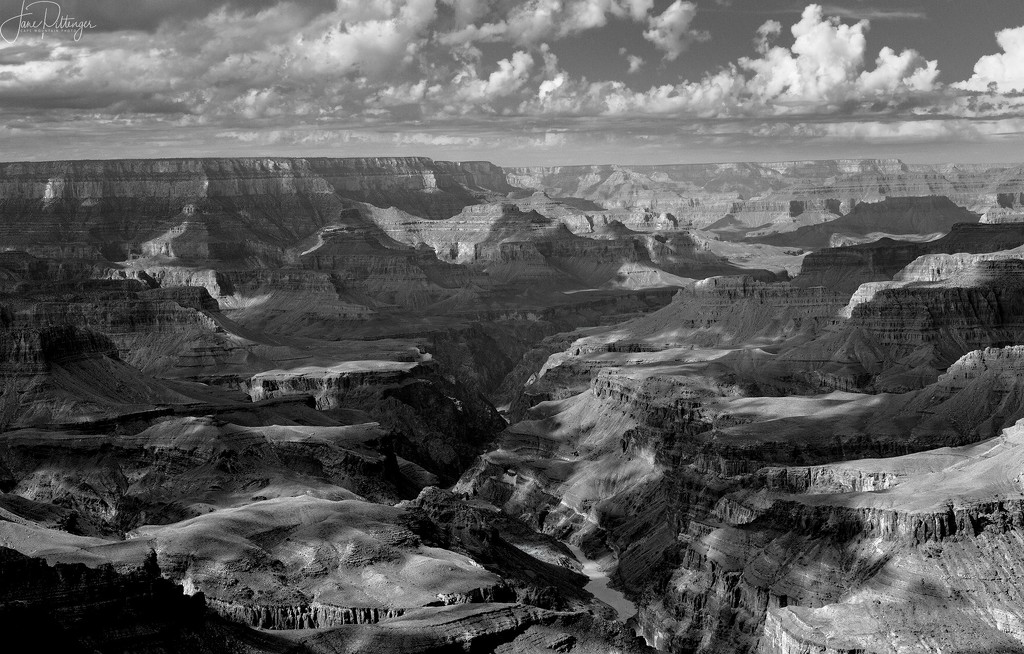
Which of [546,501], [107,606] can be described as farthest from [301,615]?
[546,501]

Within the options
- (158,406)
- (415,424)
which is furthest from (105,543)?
(415,424)

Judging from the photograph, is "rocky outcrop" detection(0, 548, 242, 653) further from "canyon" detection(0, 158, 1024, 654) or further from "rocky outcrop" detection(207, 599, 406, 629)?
"rocky outcrop" detection(207, 599, 406, 629)

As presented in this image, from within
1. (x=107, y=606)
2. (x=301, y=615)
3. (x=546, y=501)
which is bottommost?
(x=546, y=501)

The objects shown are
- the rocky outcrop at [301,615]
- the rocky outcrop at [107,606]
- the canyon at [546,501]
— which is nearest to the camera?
the rocky outcrop at [107,606]

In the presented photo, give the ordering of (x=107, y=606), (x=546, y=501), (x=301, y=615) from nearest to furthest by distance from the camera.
Result: (x=107, y=606)
(x=301, y=615)
(x=546, y=501)

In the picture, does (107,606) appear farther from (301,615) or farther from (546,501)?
(546,501)

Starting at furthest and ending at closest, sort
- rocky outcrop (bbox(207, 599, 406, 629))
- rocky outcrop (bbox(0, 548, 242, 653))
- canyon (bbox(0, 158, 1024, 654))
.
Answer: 1. rocky outcrop (bbox(207, 599, 406, 629))
2. canyon (bbox(0, 158, 1024, 654))
3. rocky outcrop (bbox(0, 548, 242, 653))

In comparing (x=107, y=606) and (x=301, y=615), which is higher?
(x=107, y=606)

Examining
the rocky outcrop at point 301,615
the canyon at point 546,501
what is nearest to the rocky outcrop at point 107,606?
the canyon at point 546,501

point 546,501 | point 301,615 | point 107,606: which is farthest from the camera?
point 546,501

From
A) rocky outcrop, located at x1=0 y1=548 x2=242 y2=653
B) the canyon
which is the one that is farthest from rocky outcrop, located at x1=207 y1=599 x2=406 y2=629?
rocky outcrop, located at x1=0 y1=548 x2=242 y2=653

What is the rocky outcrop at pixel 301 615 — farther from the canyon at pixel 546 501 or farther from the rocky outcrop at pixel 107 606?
the rocky outcrop at pixel 107 606

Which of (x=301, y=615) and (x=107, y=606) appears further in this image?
→ (x=301, y=615)
